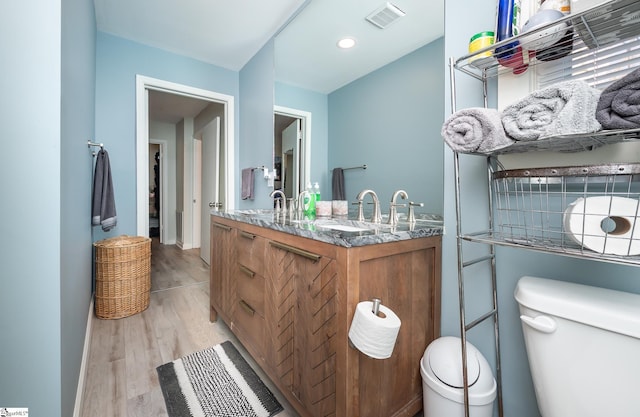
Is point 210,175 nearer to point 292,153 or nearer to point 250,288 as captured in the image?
point 292,153

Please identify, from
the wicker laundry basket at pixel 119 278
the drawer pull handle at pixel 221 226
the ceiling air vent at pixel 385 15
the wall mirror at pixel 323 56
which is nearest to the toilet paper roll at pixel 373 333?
the wall mirror at pixel 323 56

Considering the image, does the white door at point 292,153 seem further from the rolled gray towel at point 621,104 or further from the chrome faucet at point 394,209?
the rolled gray towel at point 621,104

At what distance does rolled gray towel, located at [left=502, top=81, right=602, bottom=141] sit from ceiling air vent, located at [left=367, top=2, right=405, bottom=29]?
0.98 metres

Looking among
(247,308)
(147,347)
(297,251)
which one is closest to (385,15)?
(297,251)

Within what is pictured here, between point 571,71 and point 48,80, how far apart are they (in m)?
1.63

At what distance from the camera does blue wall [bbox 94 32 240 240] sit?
231 cm

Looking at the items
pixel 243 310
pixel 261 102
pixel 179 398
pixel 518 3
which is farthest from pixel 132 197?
pixel 518 3

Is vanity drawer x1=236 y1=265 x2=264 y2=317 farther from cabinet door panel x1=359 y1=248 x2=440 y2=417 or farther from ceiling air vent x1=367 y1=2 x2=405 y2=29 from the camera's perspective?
ceiling air vent x1=367 y1=2 x2=405 y2=29

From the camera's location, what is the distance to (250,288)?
4.74ft

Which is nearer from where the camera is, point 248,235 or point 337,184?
point 248,235

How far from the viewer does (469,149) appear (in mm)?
766

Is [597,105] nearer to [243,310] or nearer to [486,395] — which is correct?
[486,395]

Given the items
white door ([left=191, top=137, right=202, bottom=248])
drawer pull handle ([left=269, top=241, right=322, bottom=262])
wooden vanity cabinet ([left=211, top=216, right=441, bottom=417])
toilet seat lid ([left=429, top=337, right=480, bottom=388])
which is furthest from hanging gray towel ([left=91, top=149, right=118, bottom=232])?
toilet seat lid ([left=429, top=337, right=480, bottom=388])

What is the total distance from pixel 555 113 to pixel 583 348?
1.90ft
